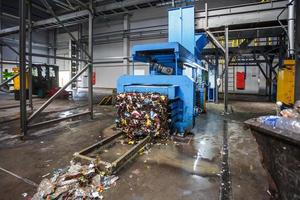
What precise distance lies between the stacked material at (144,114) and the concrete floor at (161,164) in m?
0.29

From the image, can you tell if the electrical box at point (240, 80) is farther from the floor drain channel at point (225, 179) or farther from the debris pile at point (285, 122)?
the debris pile at point (285, 122)

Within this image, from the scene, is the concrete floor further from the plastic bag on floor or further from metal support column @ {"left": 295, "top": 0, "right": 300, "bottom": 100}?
metal support column @ {"left": 295, "top": 0, "right": 300, "bottom": 100}

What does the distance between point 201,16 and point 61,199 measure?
18.7ft

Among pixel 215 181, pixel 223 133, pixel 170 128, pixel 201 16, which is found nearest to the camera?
pixel 215 181

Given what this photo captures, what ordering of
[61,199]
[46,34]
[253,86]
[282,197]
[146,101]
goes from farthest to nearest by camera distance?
[46,34] → [253,86] → [146,101] → [61,199] → [282,197]

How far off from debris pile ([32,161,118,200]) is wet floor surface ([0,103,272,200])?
11 centimetres

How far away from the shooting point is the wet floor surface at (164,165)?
69.2 inches

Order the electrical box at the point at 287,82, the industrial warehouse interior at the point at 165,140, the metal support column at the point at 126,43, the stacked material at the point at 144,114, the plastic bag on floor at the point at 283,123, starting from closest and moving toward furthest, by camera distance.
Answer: the plastic bag on floor at the point at 283,123
the industrial warehouse interior at the point at 165,140
the stacked material at the point at 144,114
the electrical box at the point at 287,82
the metal support column at the point at 126,43

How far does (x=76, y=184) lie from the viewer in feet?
5.91

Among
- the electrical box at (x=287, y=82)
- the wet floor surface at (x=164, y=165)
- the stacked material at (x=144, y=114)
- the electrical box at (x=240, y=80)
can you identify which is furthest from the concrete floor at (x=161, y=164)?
the electrical box at (x=240, y=80)

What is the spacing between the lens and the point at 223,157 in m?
2.55

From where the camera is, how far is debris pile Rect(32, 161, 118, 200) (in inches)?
64.8

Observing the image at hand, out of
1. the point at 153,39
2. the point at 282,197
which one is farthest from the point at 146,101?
the point at 153,39

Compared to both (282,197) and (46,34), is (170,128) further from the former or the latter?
(46,34)
